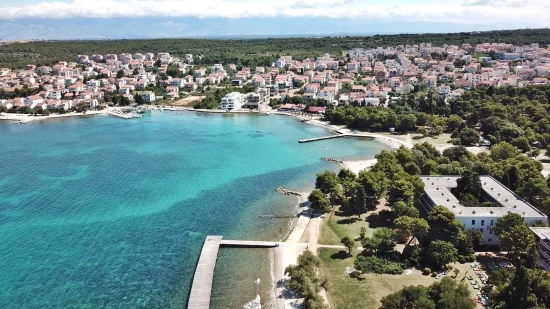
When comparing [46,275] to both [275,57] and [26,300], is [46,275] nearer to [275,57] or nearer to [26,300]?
[26,300]

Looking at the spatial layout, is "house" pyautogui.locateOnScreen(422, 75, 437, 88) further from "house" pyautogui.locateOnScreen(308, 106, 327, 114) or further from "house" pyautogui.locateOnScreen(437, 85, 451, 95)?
"house" pyautogui.locateOnScreen(308, 106, 327, 114)

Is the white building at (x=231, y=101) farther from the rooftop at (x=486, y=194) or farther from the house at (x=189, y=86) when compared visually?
the rooftop at (x=486, y=194)

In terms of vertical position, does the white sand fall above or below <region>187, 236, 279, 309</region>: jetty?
above

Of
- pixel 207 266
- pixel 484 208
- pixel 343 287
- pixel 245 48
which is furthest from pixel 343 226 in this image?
pixel 245 48

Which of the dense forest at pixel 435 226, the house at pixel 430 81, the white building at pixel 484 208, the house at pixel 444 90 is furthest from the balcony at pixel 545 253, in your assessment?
the house at pixel 430 81

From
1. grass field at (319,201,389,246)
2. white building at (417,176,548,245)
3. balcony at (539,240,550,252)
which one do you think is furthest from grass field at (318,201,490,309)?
balcony at (539,240,550,252)

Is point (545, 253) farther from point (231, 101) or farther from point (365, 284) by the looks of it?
point (231, 101)
